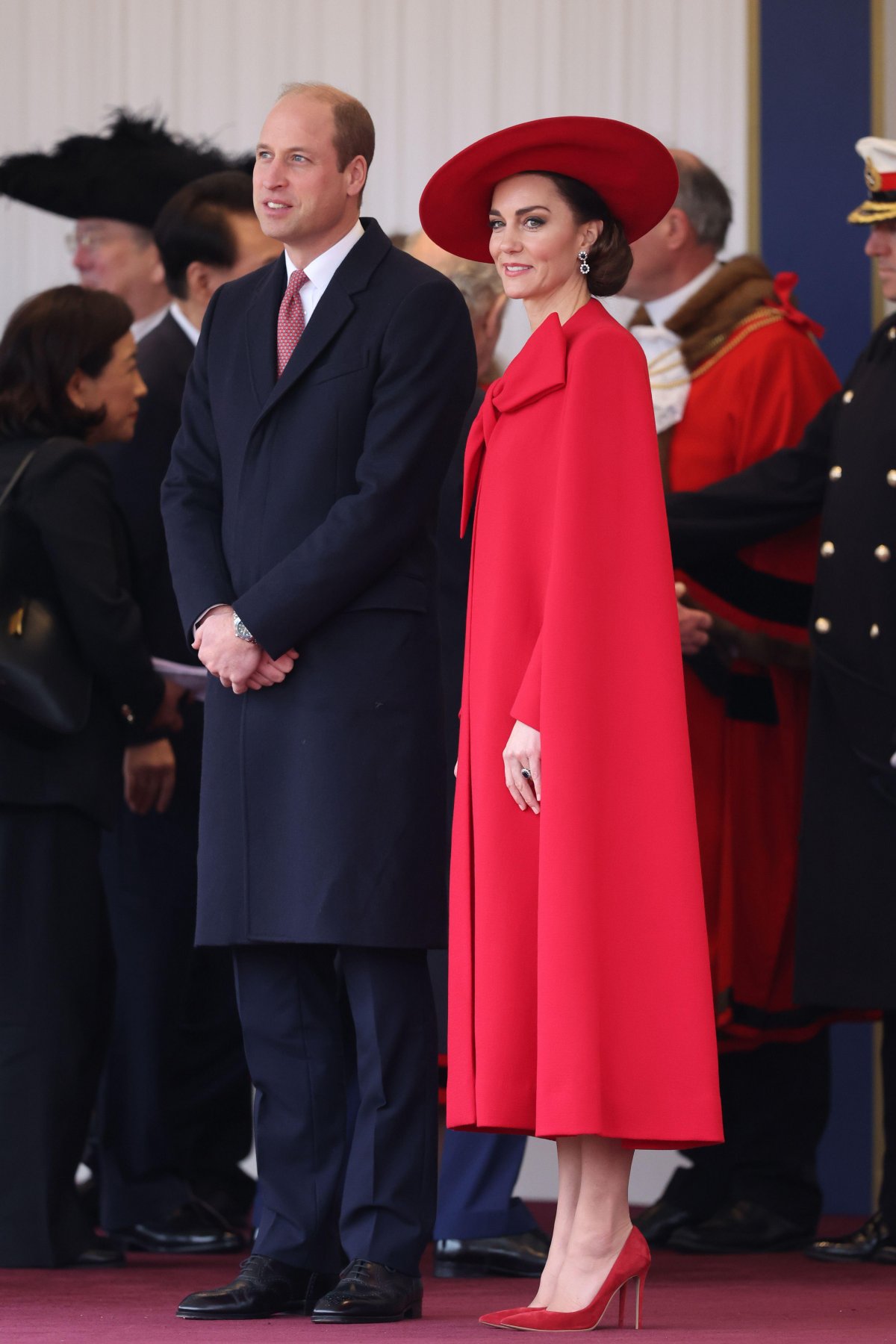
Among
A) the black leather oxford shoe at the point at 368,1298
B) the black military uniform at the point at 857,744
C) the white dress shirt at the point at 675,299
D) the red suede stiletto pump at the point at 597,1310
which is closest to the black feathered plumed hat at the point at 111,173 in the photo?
the white dress shirt at the point at 675,299

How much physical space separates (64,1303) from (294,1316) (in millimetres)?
475

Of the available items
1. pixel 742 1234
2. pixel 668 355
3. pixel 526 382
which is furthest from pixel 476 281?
pixel 742 1234

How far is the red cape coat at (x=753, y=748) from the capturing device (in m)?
4.07

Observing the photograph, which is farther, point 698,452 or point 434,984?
point 698,452

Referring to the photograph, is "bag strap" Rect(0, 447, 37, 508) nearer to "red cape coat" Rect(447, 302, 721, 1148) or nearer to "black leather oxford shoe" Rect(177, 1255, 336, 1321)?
"red cape coat" Rect(447, 302, 721, 1148)

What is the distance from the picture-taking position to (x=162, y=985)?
423 centimetres

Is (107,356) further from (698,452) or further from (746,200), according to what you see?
(746,200)

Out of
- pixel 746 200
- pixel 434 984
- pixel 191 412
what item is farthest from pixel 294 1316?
pixel 746 200

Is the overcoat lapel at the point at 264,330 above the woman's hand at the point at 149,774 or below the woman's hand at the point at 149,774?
above

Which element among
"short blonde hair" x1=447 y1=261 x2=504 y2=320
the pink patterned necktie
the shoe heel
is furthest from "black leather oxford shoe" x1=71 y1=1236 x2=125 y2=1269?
"short blonde hair" x1=447 y1=261 x2=504 y2=320

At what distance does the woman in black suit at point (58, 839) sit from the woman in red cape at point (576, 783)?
1000mm

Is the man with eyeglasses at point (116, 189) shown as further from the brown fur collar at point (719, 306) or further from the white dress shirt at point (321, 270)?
the white dress shirt at point (321, 270)

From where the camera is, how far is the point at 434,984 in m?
3.79

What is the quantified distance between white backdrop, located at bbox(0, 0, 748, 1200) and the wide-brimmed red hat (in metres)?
2.03
